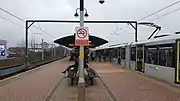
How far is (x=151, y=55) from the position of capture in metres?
22.5

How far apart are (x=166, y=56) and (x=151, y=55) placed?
13.2 ft

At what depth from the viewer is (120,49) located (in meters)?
41.6

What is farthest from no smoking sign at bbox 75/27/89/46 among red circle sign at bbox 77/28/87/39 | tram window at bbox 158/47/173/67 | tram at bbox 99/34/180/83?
tram window at bbox 158/47/173/67

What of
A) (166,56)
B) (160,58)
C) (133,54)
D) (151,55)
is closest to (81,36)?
(166,56)

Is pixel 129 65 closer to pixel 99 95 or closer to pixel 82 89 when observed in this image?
pixel 99 95

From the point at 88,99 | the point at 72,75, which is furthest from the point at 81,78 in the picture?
the point at 72,75

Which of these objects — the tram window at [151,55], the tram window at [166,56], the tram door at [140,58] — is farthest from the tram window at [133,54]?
the tram window at [166,56]

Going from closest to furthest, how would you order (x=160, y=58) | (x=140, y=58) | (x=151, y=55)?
(x=160, y=58)
(x=151, y=55)
(x=140, y=58)

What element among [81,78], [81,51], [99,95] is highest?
[81,51]

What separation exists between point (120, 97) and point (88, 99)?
4.16ft

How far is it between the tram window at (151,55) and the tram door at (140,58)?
186cm

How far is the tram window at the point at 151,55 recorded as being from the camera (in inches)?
837

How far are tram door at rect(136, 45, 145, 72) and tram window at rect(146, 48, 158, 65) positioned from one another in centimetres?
186

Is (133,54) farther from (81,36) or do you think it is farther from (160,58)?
(81,36)
